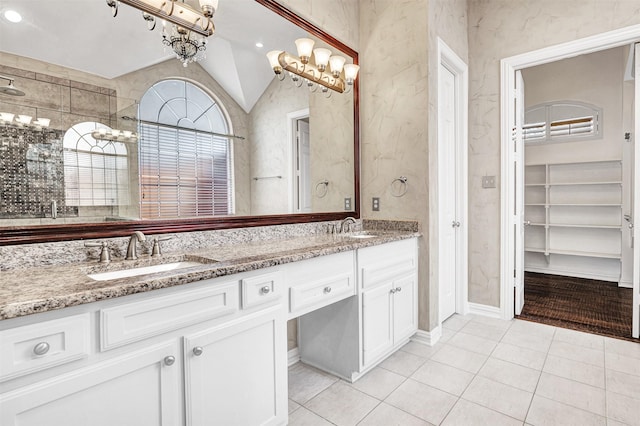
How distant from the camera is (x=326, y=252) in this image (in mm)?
1803

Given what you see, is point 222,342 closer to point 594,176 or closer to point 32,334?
point 32,334

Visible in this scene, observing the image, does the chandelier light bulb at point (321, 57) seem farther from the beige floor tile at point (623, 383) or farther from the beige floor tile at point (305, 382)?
the beige floor tile at point (623, 383)

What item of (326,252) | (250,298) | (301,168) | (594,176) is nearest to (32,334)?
(250,298)

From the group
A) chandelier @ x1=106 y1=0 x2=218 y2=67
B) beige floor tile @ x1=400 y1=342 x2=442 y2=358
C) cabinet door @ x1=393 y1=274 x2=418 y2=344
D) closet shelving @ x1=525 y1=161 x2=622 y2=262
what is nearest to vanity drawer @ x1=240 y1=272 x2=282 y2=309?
cabinet door @ x1=393 y1=274 x2=418 y2=344

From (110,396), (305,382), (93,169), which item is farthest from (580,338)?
(93,169)

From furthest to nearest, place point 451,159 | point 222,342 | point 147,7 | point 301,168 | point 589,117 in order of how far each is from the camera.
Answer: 1. point 589,117
2. point 451,159
3. point 301,168
4. point 147,7
5. point 222,342

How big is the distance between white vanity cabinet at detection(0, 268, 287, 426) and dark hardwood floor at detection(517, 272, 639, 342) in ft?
9.28

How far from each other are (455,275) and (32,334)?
3.25 meters

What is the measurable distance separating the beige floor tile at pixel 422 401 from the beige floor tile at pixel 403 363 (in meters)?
0.17

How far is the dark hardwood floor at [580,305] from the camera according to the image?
3006 millimetres

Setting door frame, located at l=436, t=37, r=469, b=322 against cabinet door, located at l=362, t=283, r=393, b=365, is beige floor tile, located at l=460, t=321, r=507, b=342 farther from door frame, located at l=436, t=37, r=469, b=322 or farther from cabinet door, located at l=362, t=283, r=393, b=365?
cabinet door, located at l=362, t=283, r=393, b=365

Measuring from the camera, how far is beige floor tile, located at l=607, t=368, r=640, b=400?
6.47ft

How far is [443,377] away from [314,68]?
2.34 meters

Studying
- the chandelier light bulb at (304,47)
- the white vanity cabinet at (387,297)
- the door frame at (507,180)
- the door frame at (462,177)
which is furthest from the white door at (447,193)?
the chandelier light bulb at (304,47)
